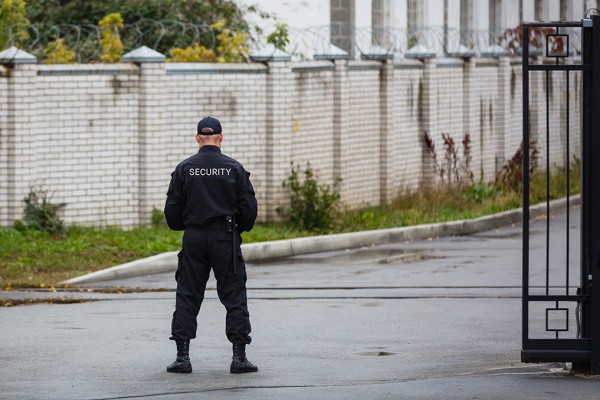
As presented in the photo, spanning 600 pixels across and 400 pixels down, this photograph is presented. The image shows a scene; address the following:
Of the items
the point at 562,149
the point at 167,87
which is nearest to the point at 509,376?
the point at 167,87

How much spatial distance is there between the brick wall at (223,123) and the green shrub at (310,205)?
0.91 feet

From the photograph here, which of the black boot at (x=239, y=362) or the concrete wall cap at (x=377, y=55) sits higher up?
the concrete wall cap at (x=377, y=55)

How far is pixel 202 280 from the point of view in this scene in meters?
9.79

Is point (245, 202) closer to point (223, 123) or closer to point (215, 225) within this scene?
point (215, 225)

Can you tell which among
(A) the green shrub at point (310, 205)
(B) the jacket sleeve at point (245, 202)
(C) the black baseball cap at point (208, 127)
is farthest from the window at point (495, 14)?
(B) the jacket sleeve at point (245, 202)

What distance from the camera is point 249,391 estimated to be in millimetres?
8969

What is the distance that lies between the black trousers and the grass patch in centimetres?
412

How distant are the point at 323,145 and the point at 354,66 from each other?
5.10ft

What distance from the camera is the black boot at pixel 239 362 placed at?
968cm

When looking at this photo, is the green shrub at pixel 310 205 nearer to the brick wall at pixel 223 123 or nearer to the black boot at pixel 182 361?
the brick wall at pixel 223 123

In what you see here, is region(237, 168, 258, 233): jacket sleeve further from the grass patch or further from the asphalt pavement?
the grass patch

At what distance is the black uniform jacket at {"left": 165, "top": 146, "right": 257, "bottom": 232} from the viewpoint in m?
9.69

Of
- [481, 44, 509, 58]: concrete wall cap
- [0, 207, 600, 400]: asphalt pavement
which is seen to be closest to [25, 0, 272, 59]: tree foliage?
[481, 44, 509, 58]: concrete wall cap

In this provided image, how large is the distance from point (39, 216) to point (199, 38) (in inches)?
342
